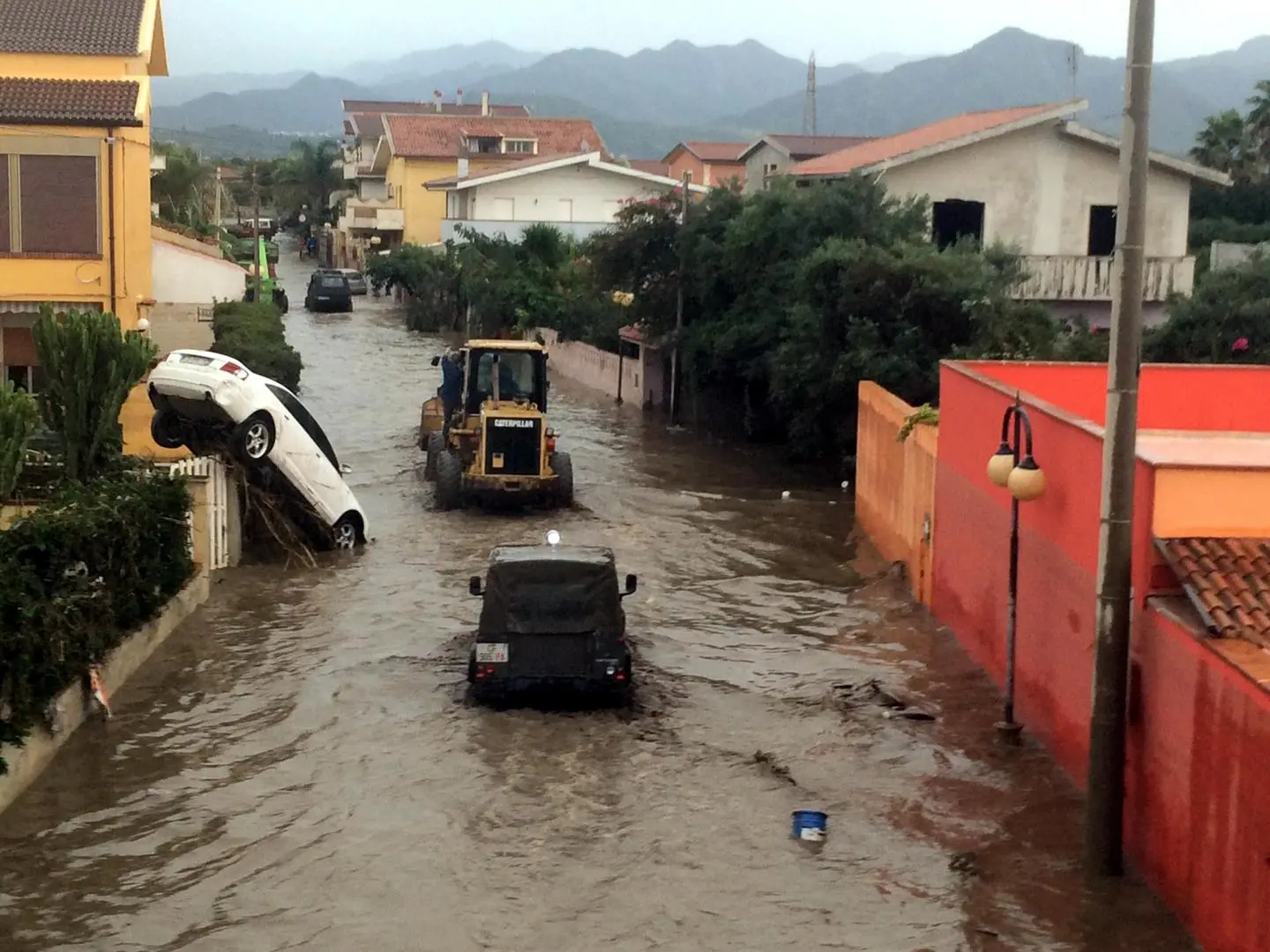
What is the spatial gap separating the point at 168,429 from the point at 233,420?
1281mm

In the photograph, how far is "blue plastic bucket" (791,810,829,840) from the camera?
1142 cm

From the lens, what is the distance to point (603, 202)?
2484 inches

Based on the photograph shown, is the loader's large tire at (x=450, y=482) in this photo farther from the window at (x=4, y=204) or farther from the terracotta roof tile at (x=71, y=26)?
the terracotta roof tile at (x=71, y=26)

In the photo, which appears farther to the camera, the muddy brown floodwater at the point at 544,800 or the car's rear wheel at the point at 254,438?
the car's rear wheel at the point at 254,438

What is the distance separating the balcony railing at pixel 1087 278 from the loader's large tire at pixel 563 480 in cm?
1068

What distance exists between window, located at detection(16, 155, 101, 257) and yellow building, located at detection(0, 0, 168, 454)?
0.01 m

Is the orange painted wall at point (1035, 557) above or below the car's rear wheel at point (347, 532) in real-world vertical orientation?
above

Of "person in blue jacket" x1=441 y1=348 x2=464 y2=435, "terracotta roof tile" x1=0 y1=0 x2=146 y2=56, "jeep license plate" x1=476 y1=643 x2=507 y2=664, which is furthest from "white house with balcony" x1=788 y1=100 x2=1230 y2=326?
"jeep license plate" x1=476 y1=643 x2=507 y2=664

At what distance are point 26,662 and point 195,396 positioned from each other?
26.6 feet

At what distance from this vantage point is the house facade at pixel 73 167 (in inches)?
962

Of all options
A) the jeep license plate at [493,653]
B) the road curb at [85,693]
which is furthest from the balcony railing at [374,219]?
the jeep license plate at [493,653]

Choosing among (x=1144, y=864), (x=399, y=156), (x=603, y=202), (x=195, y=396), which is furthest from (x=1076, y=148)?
(x=399, y=156)

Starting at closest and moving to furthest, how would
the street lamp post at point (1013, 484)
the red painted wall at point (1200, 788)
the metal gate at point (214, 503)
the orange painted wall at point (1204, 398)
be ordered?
the red painted wall at point (1200, 788) < the street lamp post at point (1013, 484) < the orange painted wall at point (1204, 398) < the metal gate at point (214, 503)

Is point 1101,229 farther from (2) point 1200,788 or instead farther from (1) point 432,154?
(1) point 432,154
